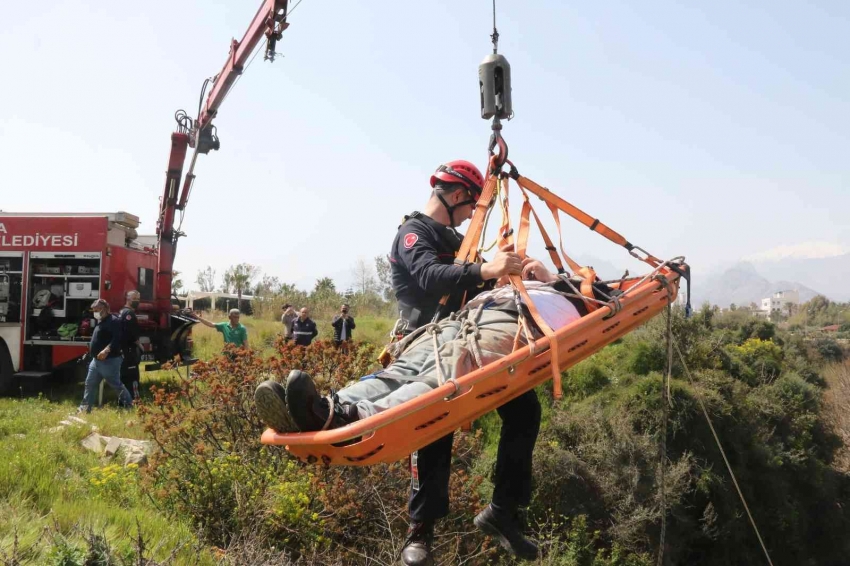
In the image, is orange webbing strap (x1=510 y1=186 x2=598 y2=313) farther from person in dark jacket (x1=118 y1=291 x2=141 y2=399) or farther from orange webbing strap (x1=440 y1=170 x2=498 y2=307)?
person in dark jacket (x1=118 y1=291 x2=141 y2=399)

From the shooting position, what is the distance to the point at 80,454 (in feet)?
24.0

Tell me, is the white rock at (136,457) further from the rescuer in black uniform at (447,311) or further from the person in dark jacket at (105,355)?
the rescuer in black uniform at (447,311)

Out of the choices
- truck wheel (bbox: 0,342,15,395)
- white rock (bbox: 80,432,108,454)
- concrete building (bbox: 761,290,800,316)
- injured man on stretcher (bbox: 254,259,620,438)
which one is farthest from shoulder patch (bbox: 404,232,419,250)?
concrete building (bbox: 761,290,800,316)

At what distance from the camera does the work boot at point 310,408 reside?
3.07 metres

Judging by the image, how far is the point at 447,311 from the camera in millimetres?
4207

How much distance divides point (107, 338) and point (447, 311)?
7.72 meters

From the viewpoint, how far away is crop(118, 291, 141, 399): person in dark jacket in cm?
1041

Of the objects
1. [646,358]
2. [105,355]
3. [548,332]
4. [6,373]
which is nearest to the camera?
[548,332]

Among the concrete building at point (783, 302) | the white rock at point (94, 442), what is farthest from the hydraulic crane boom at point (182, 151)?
the concrete building at point (783, 302)

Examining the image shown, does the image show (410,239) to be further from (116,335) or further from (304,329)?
(304,329)

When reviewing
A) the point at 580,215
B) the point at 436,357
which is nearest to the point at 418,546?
the point at 436,357

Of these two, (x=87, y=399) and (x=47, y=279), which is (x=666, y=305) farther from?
(x=47, y=279)

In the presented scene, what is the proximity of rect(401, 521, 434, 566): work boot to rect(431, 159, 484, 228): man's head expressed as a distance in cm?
187

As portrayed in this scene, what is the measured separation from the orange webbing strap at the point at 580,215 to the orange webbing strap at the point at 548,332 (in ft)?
3.45
